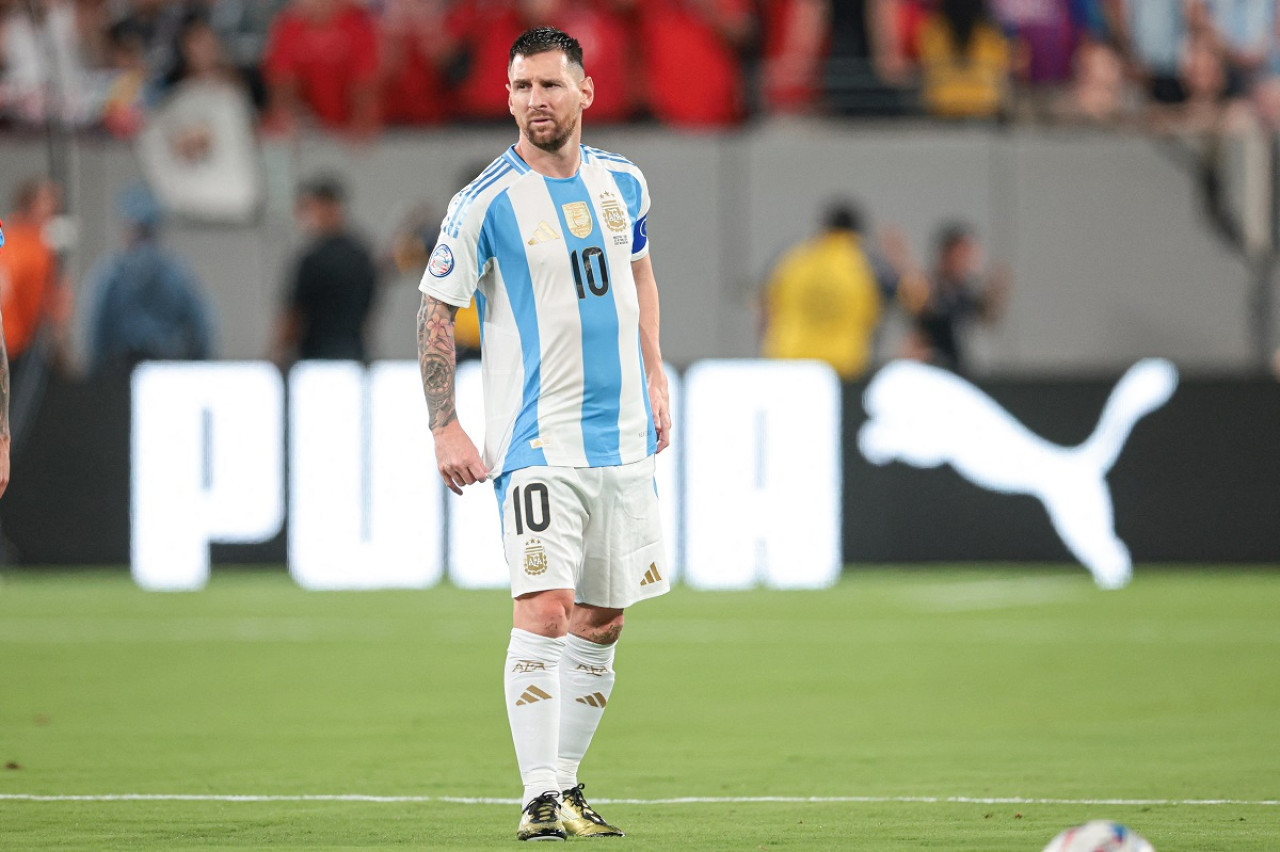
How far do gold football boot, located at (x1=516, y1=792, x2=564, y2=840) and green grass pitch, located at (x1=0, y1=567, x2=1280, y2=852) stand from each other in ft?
0.65

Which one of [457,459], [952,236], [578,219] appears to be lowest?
[457,459]

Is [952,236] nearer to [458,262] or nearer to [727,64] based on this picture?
[727,64]

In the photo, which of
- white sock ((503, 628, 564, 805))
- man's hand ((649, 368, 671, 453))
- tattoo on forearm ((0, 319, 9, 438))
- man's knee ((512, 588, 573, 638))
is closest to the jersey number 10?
man's hand ((649, 368, 671, 453))

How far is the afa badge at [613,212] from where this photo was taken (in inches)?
242

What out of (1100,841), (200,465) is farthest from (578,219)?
(200,465)

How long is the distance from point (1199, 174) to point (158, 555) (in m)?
9.14

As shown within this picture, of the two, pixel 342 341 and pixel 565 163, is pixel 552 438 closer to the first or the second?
pixel 565 163

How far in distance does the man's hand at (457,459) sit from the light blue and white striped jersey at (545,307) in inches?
6.0

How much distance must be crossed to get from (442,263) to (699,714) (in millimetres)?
3670

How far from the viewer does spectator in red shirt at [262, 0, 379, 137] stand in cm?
1755

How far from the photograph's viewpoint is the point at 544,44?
593 centimetres

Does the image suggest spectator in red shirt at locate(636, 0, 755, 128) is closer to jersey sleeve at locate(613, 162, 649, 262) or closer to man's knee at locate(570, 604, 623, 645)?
jersey sleeve at locate(613, 162, 649, 262)

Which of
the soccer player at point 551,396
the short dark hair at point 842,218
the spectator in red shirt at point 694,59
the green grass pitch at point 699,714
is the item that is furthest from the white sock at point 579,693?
the spectator in red shirt at point 694,59

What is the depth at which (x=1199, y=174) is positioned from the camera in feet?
58.0
